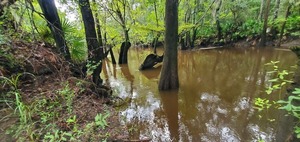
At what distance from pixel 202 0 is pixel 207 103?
15481mm

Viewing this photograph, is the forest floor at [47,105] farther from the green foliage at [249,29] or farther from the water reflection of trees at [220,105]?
the green foliage at [249,29]

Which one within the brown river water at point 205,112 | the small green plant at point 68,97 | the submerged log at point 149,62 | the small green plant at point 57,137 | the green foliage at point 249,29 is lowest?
the brown river water at point 205,112

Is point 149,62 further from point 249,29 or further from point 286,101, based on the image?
point 249,29

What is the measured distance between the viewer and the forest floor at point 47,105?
7.06ft

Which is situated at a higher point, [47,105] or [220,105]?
[47,105]

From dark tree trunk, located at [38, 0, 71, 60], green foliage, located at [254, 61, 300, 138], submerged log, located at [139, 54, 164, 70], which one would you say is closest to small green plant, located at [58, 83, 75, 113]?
dark tree trunk, located at [38, 0, 71, 60]

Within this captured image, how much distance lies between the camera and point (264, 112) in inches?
182

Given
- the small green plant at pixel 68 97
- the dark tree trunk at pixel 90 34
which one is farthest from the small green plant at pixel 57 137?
the dark tree trunk at pixel 90 34

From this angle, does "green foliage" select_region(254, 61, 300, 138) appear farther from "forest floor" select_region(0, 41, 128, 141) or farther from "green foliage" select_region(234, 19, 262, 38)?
"green foliage" select_region(234, 19, 262, 38)

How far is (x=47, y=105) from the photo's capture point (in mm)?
2754

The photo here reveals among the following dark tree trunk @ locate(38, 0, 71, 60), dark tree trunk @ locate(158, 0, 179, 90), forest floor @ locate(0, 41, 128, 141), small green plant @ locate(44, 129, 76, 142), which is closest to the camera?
small green plant @ locate(44, 129, 76, 142)

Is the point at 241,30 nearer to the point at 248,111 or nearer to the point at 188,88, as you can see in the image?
the point at 188,88

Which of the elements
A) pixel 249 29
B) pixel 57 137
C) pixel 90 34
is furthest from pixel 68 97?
pixel 249 29

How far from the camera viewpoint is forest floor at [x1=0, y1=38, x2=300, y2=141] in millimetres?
2150
